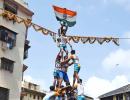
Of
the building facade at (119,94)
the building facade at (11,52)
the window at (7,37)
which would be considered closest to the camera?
the building facade at (11,52)

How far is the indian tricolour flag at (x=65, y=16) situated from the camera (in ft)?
104

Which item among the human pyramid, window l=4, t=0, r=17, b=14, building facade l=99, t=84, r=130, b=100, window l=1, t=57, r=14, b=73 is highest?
window l=4, t=0, r=17, b=14

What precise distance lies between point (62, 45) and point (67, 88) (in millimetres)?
3408

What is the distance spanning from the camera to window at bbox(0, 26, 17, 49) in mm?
46438

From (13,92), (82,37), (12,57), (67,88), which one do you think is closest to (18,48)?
(12,57)

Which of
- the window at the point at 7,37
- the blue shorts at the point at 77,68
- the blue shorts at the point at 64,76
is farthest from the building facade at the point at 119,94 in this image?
the blue shorts at the point at 77,68

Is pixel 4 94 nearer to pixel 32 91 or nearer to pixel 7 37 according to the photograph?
pixel 7 37

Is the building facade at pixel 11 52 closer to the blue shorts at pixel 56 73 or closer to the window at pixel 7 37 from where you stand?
the window at pixel 7 37

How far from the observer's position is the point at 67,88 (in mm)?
28891

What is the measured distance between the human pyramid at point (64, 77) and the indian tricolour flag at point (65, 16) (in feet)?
4.50

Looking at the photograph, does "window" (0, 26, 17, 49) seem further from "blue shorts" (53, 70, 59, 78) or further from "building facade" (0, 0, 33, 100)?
"blue shorts" (53, 70, 59, 78)

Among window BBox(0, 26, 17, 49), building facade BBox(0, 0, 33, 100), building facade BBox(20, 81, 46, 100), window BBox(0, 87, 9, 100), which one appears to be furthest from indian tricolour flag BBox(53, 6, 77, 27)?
building facade BBox(20, 81, 46, 100)

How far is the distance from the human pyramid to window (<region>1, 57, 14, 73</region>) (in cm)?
1581

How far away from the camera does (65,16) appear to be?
32.0 metres
